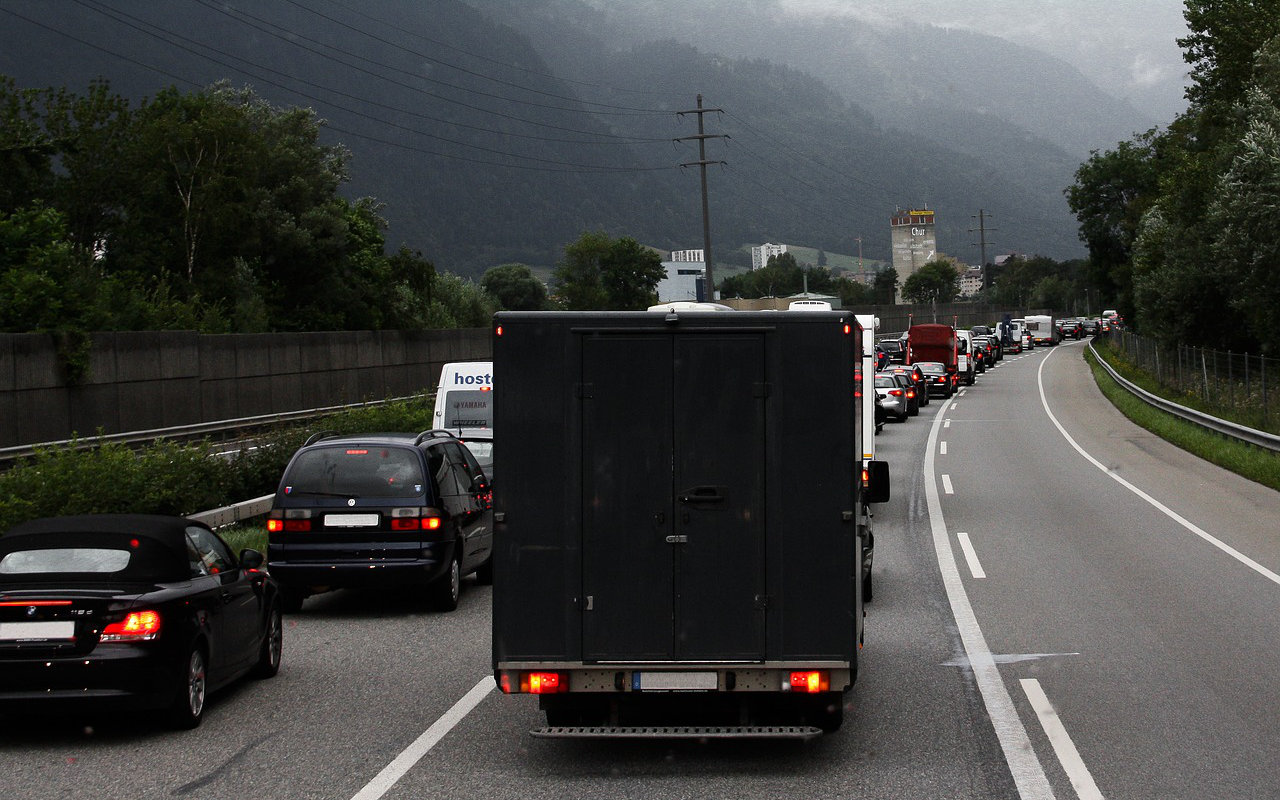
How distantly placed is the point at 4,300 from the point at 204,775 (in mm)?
32549

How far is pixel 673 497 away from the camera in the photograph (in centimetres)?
742

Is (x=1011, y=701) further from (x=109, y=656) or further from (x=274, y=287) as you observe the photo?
(x=274, y=287)

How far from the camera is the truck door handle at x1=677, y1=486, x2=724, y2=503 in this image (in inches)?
290

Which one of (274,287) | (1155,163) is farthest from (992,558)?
(1155,163)

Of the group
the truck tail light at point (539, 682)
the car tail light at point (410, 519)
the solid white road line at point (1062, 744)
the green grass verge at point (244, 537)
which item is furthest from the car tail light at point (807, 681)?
the green grass verge at point (244, 537)

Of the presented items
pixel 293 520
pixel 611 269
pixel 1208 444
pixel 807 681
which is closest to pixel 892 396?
pixel 1208 444

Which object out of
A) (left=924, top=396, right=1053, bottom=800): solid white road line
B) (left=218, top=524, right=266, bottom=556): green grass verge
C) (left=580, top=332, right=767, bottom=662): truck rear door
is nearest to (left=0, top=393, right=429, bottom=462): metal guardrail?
(left=218, top=524, right=266, bottom=556): green grass verge

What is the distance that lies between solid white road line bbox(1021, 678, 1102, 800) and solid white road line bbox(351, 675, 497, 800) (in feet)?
11.2

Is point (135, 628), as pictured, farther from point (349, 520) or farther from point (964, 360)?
point (964, 360)

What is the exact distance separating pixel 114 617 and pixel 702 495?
3580 millimetres

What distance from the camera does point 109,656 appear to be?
8133 millimetres

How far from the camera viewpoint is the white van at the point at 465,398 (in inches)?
835

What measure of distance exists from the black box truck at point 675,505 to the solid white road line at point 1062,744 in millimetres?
1231

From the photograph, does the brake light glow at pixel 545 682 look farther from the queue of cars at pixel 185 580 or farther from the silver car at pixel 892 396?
the silver car at pixel 892 396
